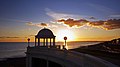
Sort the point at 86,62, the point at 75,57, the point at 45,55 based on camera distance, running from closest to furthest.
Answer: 1. the point at 86,62
2. the point at 75,57
3. the point at 45,55

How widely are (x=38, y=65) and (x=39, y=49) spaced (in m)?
3.79

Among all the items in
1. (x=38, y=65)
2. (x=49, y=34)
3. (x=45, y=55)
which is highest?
(x=49, y=34)

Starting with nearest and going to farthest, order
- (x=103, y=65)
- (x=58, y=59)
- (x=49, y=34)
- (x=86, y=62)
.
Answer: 1. (x=103, y=65)
2. (x=86, y=62)
3. (x=58, y=59)
4. (x=49, y=34)

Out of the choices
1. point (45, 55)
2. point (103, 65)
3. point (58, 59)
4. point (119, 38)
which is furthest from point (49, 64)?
point (119, 38)

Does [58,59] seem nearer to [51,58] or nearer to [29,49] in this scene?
[51,58]

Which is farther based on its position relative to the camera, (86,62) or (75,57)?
(75,57)

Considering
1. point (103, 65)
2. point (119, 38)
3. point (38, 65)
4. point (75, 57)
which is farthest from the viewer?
point (119, 38)

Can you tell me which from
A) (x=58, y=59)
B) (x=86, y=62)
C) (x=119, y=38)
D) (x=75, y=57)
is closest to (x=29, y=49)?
(x=58, y=59)

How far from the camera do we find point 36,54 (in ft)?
89.5

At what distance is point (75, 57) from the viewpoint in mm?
→ 13953

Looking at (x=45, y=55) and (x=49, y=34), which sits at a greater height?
(x=49, y=34)

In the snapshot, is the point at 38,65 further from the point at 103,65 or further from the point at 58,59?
the point at 103,65

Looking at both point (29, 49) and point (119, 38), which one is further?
point (119, 38)

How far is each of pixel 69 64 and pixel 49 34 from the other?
15935 mm
